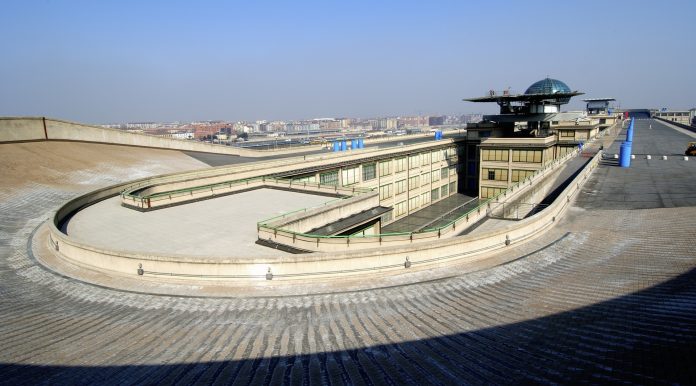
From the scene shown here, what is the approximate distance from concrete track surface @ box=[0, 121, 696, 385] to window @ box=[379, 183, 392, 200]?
123 ft

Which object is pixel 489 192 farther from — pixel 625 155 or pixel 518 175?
pixel 625 155

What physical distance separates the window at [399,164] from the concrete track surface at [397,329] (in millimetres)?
39986

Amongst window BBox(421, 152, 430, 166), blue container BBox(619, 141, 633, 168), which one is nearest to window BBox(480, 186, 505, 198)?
window BBox(421, 152, 430, 166)

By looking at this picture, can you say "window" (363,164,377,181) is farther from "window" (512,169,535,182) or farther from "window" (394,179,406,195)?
"window" (512,169,535,182)

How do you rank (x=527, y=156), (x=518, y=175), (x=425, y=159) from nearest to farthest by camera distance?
(x=527, y=156), (x=518, y=175), (x=425, y=159)

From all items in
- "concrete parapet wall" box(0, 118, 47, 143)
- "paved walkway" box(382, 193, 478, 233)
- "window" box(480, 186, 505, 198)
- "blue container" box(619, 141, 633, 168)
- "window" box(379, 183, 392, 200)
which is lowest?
"paved walkway" box(382, 193, 478, 233)

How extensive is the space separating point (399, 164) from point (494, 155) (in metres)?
14.7

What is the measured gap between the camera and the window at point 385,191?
183 feet

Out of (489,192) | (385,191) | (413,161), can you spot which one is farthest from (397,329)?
(489,192)

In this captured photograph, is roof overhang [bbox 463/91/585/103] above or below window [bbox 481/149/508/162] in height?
above

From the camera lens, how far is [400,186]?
59844 millimetres

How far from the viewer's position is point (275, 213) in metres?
24.3

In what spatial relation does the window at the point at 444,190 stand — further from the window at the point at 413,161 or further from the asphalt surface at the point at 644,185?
the asphalt surface at the point at 644,185

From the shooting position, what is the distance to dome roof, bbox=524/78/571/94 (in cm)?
6850
